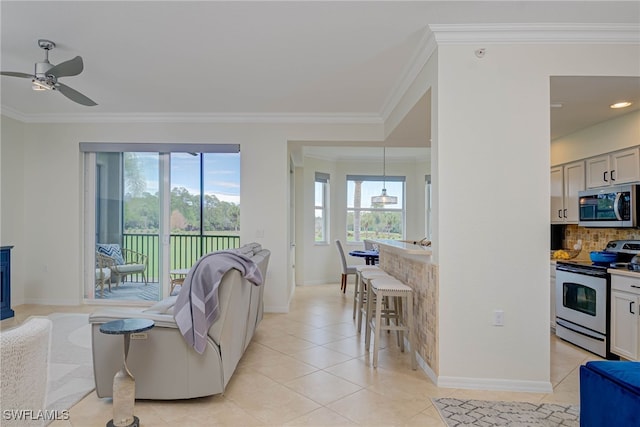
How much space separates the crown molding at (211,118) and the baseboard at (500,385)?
11.3 feet

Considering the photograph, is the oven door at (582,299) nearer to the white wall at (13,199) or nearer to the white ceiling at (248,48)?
the white ceiling at (248,48)

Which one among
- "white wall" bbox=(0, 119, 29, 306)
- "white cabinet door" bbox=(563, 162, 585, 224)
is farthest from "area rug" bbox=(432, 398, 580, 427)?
"white wall" bbox=(0, 119, 29, 306)

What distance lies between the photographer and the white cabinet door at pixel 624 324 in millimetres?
3092

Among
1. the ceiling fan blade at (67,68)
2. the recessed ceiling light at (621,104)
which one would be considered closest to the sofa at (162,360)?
the ceiling fan blade at (67,68)

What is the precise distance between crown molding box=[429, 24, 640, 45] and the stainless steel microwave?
143 cm

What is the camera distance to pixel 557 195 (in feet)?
15.5

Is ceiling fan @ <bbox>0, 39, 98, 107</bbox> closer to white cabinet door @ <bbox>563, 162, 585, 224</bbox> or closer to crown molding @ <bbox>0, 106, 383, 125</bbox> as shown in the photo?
crown molding @ <bbox>0, 106, 383, 125</bbox>

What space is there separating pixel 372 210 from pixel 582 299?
193 inches

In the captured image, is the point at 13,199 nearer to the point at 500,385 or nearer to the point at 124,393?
the point at 124,393

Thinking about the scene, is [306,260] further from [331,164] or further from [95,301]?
[95,301]

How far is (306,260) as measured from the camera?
7637 mm

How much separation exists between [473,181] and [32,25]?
3.50 meters

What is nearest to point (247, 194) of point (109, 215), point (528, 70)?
point (109, 215)

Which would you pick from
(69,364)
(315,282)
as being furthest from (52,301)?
(315,282)
